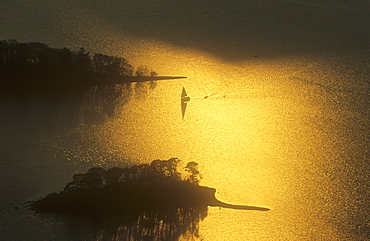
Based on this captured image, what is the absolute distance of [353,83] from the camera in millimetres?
2330

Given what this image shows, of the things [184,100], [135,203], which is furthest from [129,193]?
[184,100]

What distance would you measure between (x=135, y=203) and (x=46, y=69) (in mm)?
658

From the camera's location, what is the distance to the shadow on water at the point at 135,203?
172cm

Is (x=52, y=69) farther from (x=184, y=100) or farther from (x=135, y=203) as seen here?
(x=135, y=203)

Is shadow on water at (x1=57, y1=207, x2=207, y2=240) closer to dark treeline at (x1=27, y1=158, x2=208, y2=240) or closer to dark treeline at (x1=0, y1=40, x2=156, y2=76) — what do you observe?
A: dark treeline at (x1=27, y1=158, x2=208, y2=240)

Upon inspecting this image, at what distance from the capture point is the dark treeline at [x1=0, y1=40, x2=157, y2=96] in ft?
7.18

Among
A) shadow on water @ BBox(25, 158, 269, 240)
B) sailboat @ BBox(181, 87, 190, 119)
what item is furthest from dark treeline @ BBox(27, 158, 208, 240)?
sailboat @ BBox(181, 87, 190, 119)

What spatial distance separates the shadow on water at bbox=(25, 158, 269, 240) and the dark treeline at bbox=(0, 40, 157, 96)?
1.60 ft

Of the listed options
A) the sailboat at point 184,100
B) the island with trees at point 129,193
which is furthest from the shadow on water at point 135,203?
the sailboat at point 184,100

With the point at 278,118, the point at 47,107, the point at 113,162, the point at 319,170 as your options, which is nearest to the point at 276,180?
the point at 319,170

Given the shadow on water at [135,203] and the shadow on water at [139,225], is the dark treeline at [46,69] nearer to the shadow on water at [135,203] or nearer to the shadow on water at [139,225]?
the shadow on water at [135,203]

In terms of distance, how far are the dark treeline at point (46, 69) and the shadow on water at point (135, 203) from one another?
49cm

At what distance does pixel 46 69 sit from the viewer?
2205 millimetres

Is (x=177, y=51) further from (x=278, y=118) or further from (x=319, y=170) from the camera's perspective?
(x=319, y=170)
